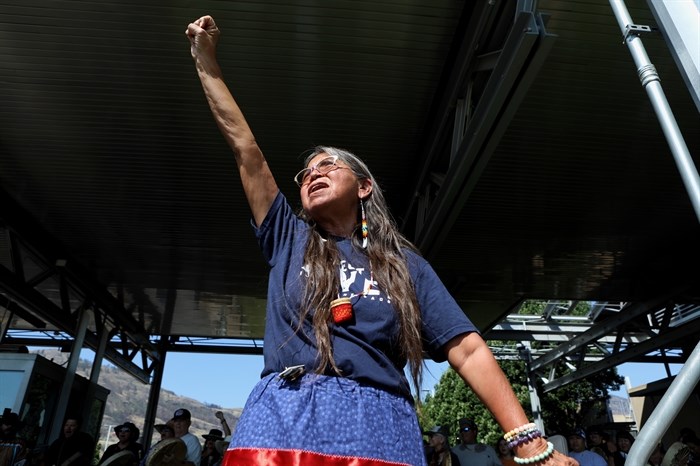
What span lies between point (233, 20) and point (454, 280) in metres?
6.24

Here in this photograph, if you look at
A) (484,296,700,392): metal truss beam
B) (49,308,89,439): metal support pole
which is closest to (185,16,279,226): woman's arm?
(484,296,700,392): metal truss beam

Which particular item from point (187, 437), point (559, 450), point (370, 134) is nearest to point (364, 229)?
point (370, 134)

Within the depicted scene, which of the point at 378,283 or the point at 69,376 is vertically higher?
the point at 69,376

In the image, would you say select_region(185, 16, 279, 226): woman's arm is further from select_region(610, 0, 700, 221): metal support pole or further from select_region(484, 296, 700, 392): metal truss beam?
select_region(484, 296, 700, 392): metal truss beam

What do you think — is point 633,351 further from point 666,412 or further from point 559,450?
point 666,412

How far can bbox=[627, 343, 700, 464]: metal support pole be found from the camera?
2.97ft

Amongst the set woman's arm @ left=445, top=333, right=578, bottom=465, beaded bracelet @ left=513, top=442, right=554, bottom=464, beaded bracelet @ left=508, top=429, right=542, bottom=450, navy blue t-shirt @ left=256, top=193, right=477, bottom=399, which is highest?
navy blue t-shirt @ left=256, top=193, right=477, bottom=399

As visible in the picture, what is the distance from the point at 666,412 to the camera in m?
0.95

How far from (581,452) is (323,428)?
25.8 feet

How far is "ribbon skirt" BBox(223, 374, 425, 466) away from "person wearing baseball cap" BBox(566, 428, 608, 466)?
24.2 feet

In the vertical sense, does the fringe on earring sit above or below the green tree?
below

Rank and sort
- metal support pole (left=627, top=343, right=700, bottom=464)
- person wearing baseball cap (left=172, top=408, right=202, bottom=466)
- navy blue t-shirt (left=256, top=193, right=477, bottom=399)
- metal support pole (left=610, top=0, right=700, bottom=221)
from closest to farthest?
metal support pole (left=627, top=343, right=700, bottom=464) → navy blue t-shirt (left=256, top=193, right=477, bottom=399) → metal support pole (left=610, top=0, right=700, bottom=221) → person wearing baseball cap (left=172, top=408, right=202, bottom=466)

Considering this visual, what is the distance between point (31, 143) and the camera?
629cm

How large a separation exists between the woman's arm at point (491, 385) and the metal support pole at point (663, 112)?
612 mm
